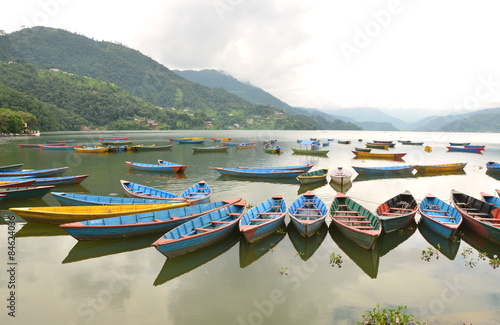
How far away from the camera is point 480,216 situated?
17797 mm

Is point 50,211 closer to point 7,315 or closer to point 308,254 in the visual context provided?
point 7,315

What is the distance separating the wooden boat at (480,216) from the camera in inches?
584

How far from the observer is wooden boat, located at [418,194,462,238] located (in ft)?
49.4

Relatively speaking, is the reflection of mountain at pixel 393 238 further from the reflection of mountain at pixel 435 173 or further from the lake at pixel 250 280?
the reflection of mountain at pixel 435 173

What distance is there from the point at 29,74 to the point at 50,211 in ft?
787

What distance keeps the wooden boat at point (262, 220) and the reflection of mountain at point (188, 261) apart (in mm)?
1445

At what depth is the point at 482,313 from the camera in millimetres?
9617

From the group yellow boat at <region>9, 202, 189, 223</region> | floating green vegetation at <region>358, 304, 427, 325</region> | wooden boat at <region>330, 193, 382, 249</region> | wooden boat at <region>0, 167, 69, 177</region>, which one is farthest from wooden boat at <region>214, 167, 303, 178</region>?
floating green vegetation at <region>358, 304, 427, 325</region>

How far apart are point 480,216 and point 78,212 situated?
2678 cm

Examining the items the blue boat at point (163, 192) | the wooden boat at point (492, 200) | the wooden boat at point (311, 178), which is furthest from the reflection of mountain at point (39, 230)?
the wooden boat at point (492, 200)

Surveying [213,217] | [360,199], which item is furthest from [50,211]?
[360,199]

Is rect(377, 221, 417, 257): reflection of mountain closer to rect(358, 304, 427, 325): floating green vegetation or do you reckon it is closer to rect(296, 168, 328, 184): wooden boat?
rect(358, 304, 427, 325): floating green vegetation

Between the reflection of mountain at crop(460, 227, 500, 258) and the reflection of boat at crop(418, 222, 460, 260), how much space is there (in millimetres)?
692

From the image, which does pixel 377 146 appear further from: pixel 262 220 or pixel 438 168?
pixel 262 220
